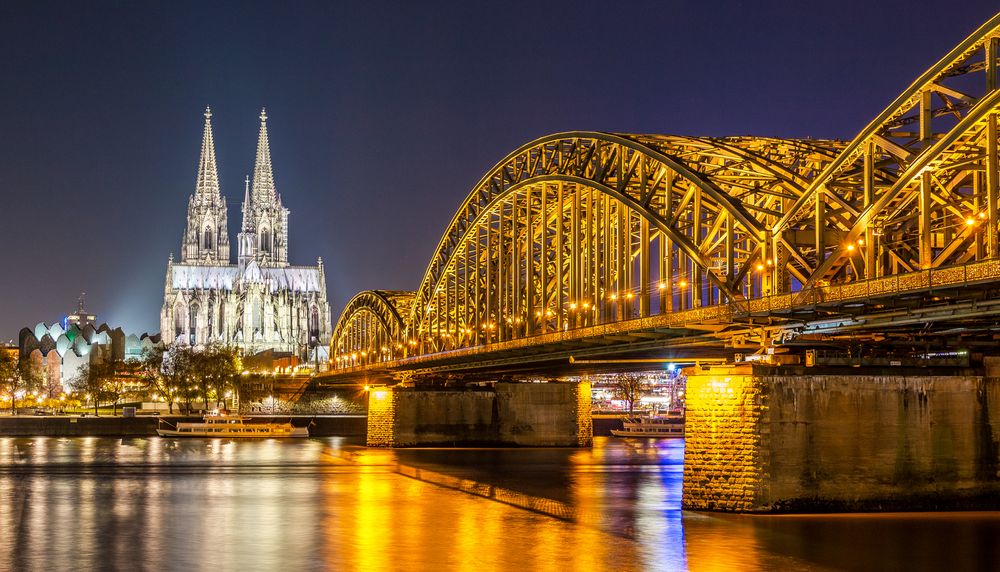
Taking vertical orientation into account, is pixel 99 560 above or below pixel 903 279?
below

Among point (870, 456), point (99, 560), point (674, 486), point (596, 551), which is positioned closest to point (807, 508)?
point (870, 456)

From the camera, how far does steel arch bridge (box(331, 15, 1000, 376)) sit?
38.6 metres

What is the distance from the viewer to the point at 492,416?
102m

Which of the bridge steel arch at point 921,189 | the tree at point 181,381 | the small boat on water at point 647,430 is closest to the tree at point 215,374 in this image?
the tree at point 181,381

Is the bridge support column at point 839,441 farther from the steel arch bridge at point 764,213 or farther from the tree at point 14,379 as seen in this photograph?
the tree at point 14,379

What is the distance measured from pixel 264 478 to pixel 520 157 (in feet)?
86.8

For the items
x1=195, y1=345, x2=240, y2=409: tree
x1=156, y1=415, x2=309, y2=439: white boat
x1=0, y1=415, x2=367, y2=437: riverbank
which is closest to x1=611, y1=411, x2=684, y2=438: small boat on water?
x1=156, y1=415, x2=309, y2=439: white boat

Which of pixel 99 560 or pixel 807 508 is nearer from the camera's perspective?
pixel 99 560

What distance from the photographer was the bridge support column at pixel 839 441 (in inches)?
1746

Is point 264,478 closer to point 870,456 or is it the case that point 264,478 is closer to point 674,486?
point 674,486

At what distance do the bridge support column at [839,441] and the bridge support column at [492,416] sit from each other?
53529 millimetres

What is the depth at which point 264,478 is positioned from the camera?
2616 inches

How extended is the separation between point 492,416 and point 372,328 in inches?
2072

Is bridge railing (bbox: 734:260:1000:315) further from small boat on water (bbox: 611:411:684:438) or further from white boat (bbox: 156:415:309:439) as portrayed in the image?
white boat (bbox: 156:415:309:439)
